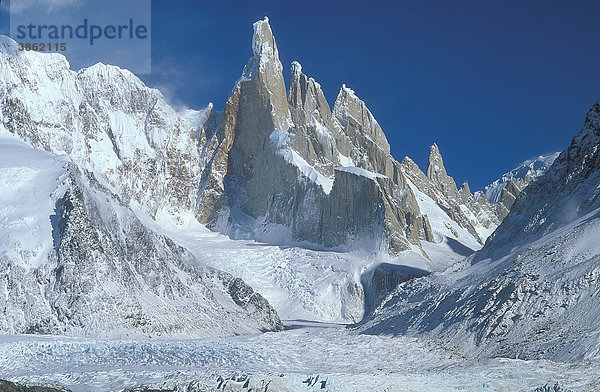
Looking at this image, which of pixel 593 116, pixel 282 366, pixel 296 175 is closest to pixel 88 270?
pixel 282 366

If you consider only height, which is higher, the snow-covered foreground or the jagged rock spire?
the jagged rock spire

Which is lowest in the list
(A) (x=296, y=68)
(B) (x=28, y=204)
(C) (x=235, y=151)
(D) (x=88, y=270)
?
(D) (x=88, y=270)

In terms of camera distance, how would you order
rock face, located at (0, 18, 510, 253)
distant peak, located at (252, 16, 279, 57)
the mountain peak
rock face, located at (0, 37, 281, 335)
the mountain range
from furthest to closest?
distant peak, located at (252, 16, 279, 57)
rock face, located at (0, 18, 510, 253)
rock face, located at (0, 37, 281, 335)
the mountain peak
the mountain range

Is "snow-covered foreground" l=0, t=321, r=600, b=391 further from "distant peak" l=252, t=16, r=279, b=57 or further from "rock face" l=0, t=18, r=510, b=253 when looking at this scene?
"distant peak" l=252, t=16, r=279, b=57

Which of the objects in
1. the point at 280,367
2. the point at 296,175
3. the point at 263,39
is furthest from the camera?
the point at 263,39

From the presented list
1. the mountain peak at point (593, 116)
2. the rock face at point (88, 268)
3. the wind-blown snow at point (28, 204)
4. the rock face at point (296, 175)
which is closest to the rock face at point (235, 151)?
the rock face at point (296, 175)

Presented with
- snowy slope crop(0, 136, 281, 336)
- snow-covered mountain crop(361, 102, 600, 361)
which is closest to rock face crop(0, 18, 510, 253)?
snowy slope crop(0, 136, 281, 336)

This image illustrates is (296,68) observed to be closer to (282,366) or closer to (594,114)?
(594,114)

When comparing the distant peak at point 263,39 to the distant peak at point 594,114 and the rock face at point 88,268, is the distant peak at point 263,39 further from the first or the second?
the distant peak at point 594,114
